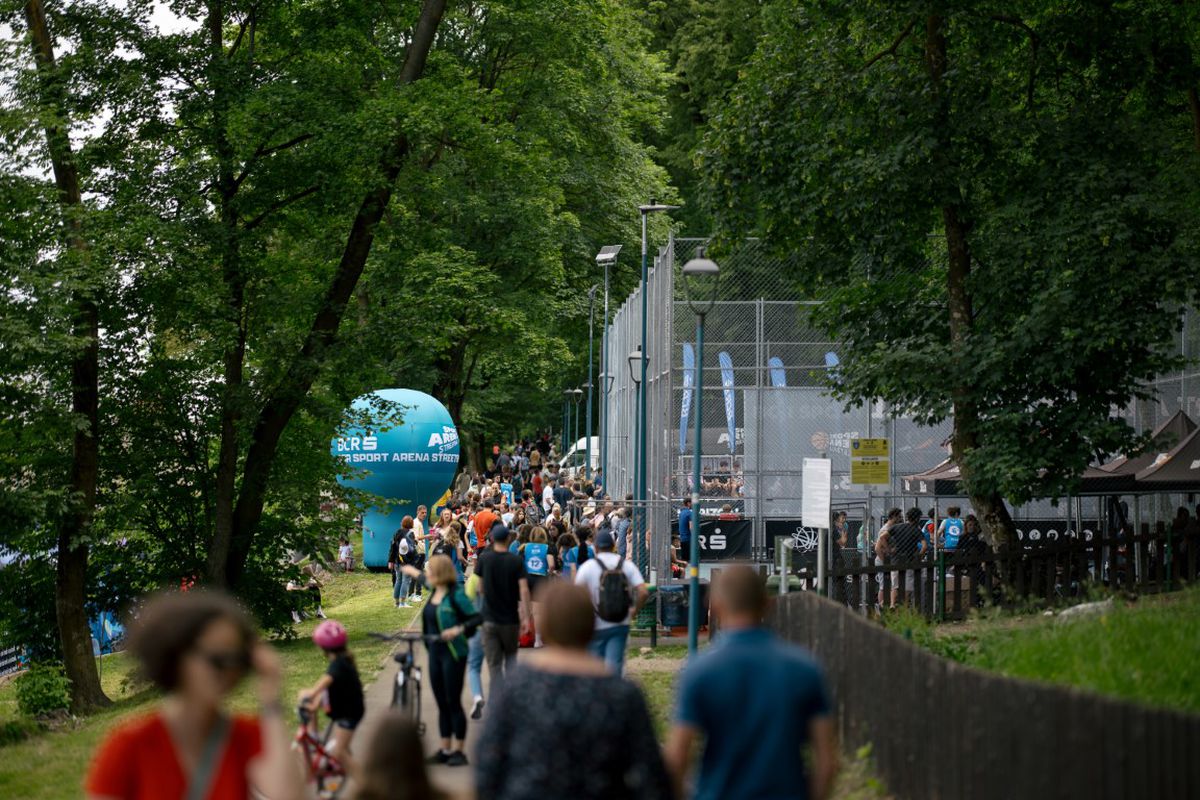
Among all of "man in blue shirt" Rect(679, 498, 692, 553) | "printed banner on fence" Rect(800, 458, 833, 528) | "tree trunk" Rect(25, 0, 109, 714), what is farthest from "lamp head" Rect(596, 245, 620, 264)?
"printed banner on fence" Rect(800, 458, 833, 528)

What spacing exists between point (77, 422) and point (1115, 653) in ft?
50.9

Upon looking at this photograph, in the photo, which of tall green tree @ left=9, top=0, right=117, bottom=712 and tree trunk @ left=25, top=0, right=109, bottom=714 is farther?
tree trunk @ left=25, top=0, right=109, bottom=714

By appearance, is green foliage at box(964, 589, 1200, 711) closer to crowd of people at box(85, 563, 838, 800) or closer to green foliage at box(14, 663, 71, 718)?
crowd of people at box(85, 563, 838, 800)

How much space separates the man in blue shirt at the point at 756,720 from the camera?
529 cm

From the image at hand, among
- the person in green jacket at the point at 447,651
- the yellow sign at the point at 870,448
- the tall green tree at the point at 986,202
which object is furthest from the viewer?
the yellow sign at the point at 870,448

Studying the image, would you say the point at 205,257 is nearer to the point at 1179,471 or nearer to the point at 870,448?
the point at 870,448

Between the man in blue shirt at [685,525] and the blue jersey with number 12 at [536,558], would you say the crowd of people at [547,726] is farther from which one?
the man in blue shirt at [685,525]

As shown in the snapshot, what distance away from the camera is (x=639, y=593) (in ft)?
42.5

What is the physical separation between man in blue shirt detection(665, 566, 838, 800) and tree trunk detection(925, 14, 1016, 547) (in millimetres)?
15081

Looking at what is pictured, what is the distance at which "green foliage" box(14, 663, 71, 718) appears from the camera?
21469 millimetres

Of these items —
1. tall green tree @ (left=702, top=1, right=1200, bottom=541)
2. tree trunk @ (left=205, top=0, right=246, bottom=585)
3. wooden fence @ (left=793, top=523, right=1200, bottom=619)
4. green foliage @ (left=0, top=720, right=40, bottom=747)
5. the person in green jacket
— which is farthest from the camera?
tree trunk @ (left=205, top=0, right=246, bottom=585)

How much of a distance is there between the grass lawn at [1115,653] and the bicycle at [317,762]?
4286 millimetres

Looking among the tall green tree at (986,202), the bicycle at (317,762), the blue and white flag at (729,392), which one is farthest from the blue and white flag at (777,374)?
the bicycle at (317,762)

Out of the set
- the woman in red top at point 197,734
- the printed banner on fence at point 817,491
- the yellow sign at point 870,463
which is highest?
the yellow sign at point 870,463
